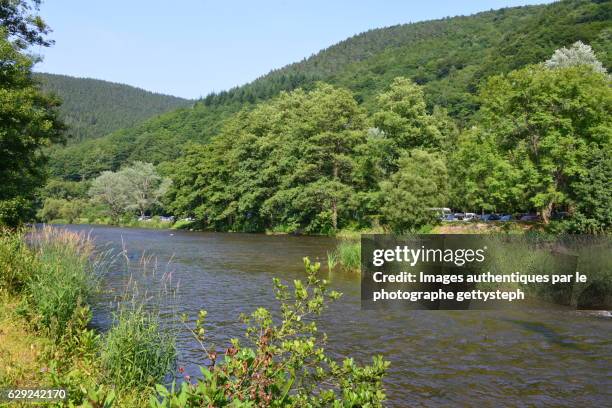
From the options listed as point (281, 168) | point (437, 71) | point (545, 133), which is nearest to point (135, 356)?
point (545, 133)

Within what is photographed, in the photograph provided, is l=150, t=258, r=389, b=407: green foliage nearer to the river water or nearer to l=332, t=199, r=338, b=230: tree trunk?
the river water

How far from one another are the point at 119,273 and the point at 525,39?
109 meters

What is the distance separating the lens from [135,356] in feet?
25.7

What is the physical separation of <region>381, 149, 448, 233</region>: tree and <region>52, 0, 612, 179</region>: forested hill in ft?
189

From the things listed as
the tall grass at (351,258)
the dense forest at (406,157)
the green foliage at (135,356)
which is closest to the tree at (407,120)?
the dense forest at (406,157)

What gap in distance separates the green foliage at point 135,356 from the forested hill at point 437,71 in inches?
3567

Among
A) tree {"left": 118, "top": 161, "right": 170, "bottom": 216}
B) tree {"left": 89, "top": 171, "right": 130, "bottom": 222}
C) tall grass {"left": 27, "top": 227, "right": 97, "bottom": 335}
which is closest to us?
tall grass {"left": 27, "top": 227, "right": 97, "bottom": 335}

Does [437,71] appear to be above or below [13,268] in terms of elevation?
above

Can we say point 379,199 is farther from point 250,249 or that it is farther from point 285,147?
point 285,147

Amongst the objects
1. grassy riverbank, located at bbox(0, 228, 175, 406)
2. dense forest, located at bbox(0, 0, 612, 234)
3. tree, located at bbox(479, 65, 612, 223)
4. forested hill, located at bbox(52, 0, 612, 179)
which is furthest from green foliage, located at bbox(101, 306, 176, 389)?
forested hill, located at bbox(52, 0, 612, 179)

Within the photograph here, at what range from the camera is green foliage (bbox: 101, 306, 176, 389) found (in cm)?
769

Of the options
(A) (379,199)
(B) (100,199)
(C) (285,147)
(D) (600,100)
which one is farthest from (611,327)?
(B) (100,199)

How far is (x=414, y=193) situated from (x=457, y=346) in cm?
2803

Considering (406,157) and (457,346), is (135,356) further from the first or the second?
(406,157)
